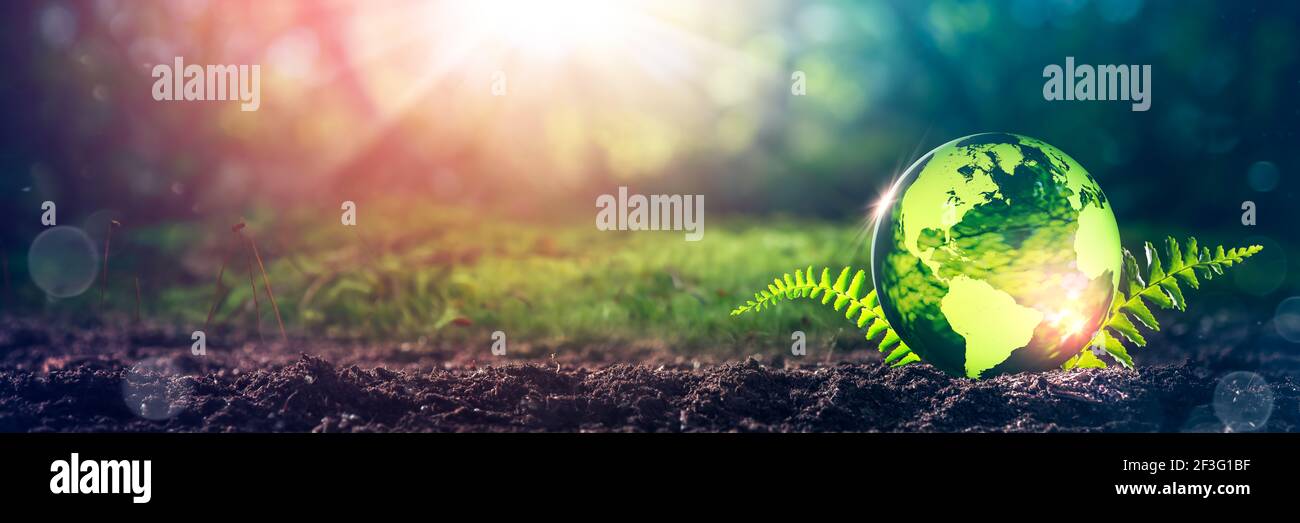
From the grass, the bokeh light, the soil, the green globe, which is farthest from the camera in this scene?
the grass

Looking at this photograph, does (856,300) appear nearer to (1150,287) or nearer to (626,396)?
(626,396)

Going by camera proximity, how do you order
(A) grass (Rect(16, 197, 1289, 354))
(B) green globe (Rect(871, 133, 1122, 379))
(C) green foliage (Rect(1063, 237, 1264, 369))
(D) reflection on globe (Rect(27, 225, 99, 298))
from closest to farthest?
(B) green globe (Rect(871, 133, 1122, 379)), (C) green foliage (Rect(1063, 237, 1264, 369)), (A) grass (Rect(16, 197, 1289, 354)), (D) reflection on globe (Rect(27, 225, 99, 298))

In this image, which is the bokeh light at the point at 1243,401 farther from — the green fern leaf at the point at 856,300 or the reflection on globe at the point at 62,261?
the reflection on globe at the point at 62,261

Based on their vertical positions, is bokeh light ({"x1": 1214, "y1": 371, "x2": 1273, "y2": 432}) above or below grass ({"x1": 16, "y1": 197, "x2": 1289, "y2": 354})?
below

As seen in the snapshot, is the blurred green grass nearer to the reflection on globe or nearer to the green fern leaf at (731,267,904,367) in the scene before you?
the reflection on globe

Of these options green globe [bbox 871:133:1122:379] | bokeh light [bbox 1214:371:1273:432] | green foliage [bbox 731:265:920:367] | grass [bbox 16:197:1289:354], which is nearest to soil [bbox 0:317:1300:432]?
bokeh light [bbox 1214:371:1273:432]

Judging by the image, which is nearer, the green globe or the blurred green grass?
the green globe
